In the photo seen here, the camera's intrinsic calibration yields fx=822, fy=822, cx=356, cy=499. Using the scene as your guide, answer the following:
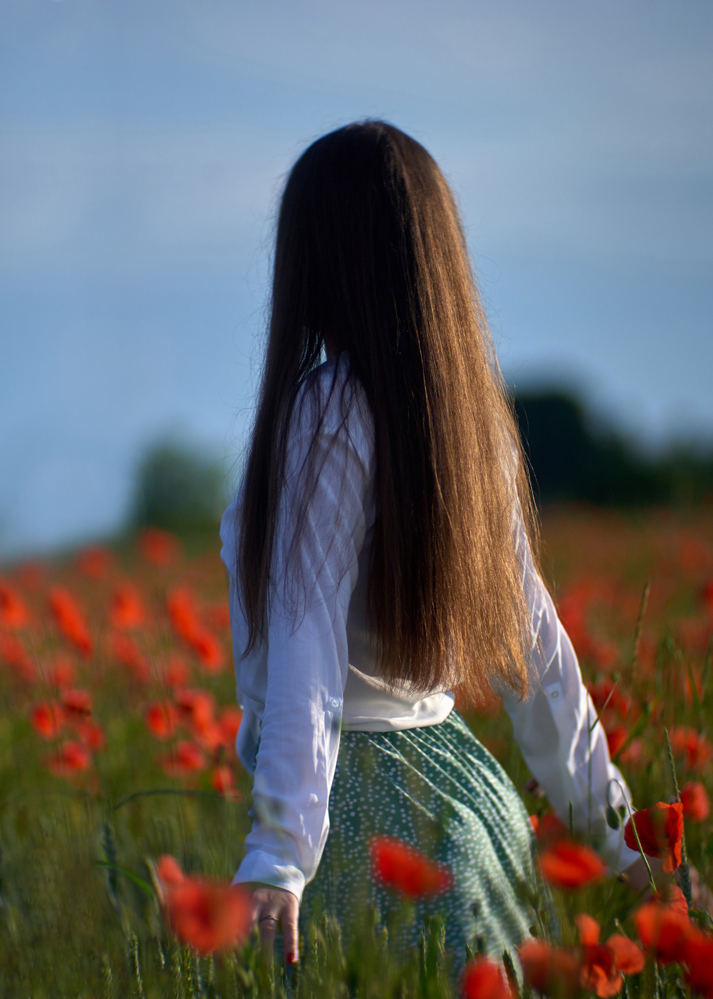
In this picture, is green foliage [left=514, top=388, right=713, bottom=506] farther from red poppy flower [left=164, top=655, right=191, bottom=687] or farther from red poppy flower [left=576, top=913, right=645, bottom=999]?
red poppy flower [left=576, top=913, right=645, bottom=999]

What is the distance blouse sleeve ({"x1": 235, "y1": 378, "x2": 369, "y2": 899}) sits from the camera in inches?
34.9

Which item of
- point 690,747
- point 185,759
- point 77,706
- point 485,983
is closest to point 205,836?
point 185,759

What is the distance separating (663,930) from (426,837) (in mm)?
378

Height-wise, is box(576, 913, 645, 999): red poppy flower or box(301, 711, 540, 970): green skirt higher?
box(576, 913, 645, 999): red poppy flower

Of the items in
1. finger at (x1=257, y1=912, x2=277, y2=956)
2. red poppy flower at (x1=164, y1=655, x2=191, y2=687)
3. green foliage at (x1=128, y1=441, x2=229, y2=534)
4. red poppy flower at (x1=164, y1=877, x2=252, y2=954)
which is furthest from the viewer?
green foliage at (x1=128, y1=441, x2=229, y2=534)

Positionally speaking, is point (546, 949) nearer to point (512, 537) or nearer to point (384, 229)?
point (512, 537)

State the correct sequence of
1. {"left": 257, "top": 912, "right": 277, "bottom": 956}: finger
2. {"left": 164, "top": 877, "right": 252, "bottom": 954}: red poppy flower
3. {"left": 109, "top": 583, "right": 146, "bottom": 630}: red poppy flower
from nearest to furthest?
1. {"left": 164, "top": 877, "right": 252, "bottom": 954}: red poppy flower
2. {"left": 257, "top": 912, "right": 277, "bottom": 956}: finger
3. {"left": 109, "top": 583, "right": 146, "bottom": 630}: red poppy flower

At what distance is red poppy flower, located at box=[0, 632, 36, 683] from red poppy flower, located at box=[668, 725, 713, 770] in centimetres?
216

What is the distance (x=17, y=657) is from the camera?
2.90 meters

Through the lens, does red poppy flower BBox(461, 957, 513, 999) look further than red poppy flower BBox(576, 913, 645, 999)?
No

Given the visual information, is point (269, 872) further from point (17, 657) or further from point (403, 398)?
point (17, 657)

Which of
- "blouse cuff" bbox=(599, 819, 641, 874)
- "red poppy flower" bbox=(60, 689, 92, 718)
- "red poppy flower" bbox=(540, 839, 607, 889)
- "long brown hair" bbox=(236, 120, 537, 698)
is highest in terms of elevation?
"long brown hair" bbox=(236, 120, 537, 698)

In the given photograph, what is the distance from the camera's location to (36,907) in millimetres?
1281

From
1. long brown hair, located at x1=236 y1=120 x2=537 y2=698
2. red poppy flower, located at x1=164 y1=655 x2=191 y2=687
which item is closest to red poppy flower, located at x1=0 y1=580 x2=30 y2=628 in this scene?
red poppy flower, located at x1=164 y1=655 x2=191 y2=687
